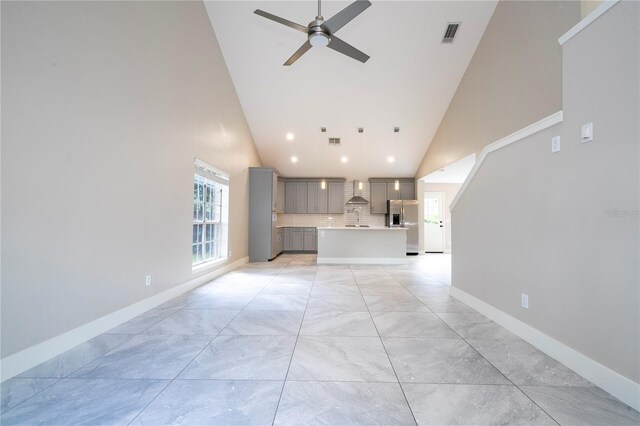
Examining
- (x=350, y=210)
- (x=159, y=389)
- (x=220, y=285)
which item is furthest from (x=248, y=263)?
(x=159, y=389)

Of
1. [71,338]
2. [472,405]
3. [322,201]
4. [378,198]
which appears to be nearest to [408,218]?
[378,198]

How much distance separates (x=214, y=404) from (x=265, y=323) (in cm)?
121

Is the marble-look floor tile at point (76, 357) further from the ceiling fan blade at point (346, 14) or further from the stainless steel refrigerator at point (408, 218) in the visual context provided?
the stainless steel refrigerator at point (408, 218)

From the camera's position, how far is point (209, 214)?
200 inches

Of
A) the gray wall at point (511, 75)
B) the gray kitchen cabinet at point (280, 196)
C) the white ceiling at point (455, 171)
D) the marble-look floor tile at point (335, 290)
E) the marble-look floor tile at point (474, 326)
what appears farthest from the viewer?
the gray kitchen cabinet at point (280, 196)

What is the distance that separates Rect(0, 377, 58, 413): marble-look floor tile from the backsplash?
773 centimetres

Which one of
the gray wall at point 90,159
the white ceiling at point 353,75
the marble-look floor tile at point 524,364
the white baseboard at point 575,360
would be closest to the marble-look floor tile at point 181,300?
the gray wall at point 90,159

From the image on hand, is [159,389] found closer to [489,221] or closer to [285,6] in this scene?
[489,221]

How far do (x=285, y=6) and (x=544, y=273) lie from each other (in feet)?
16.8

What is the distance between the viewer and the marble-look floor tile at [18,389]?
1.50m

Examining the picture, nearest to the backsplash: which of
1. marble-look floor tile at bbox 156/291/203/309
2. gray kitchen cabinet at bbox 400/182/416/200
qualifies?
gray kitchen cabinet at bbox 400/182/416/200

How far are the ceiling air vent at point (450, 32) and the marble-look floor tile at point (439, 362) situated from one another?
17.0ft

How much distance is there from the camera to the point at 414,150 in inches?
307

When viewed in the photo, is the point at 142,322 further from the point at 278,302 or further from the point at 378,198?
the point at 378,198
